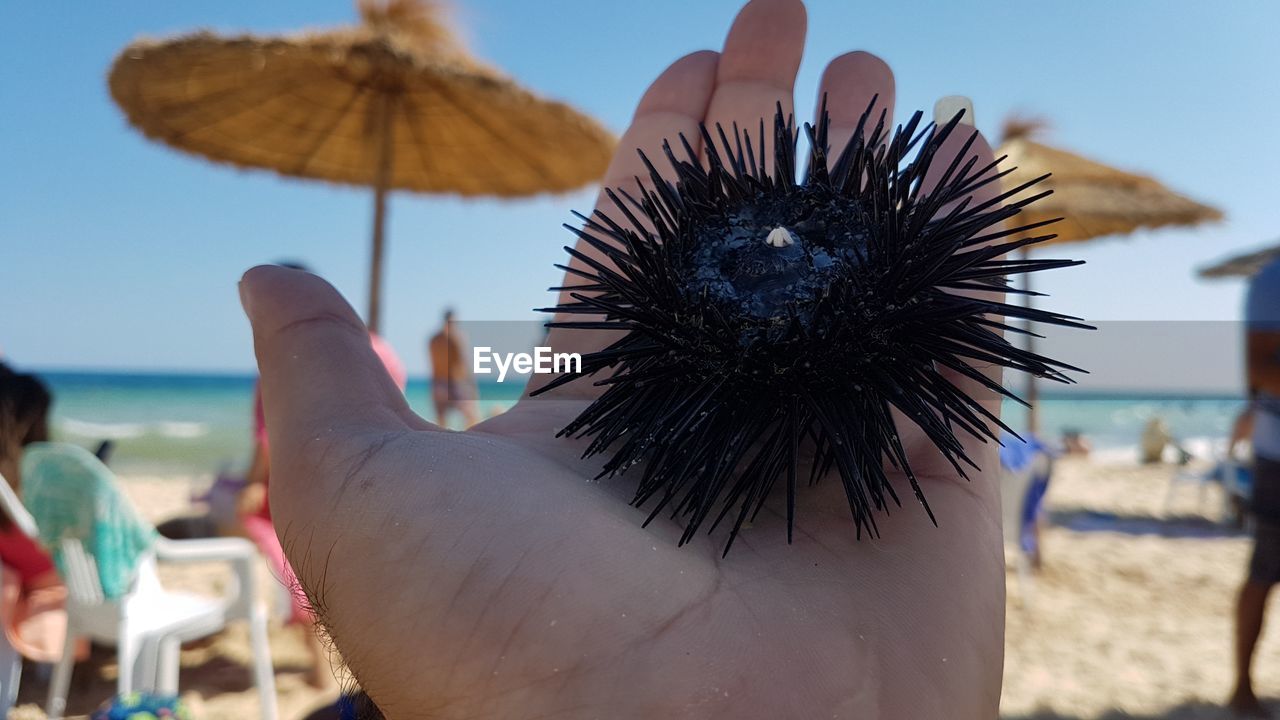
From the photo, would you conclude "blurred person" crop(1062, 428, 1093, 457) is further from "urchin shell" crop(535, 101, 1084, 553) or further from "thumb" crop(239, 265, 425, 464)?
"thumb" crop(239, 265, 425, 464)

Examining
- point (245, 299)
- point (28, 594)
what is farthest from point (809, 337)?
point (28, 594)

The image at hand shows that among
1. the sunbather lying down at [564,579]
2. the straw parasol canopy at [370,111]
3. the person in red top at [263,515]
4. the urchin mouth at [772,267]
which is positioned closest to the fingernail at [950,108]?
the urchin mouth at [772,267]

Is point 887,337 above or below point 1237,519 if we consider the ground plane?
above

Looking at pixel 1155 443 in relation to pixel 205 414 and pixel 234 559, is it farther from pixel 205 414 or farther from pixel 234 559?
pixel 205 414

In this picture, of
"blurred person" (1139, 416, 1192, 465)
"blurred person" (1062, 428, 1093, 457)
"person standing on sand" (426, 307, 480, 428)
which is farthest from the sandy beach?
"blurred person" (1062, 428, 1093, 457)

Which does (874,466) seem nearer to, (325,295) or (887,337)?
(887,337)

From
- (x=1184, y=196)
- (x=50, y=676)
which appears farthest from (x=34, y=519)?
(x=1184, y=196)
